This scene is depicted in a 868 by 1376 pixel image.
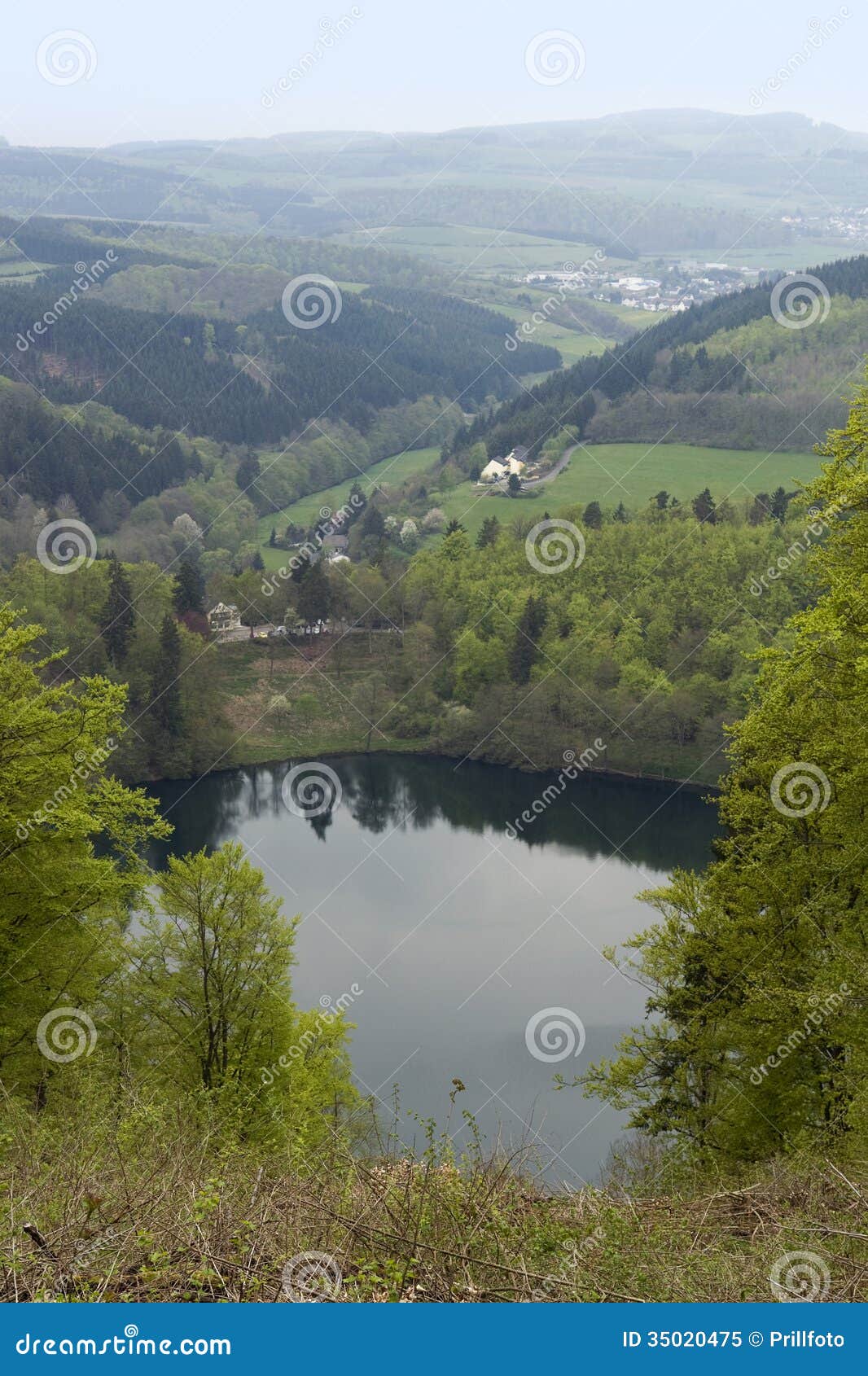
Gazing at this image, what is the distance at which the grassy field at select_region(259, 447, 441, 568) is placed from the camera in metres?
88.0

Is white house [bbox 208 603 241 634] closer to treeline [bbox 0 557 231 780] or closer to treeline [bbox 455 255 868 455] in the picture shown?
treeline [bbox 0 557 231 780]

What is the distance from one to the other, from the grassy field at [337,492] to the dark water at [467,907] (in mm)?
31061

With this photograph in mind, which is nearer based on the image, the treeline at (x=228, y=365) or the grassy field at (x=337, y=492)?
the grassy field at (x=337, y=492)

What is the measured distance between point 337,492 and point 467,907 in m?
65.8

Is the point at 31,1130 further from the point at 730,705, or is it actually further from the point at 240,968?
the point at 730,705

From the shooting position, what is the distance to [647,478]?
83.0 metres

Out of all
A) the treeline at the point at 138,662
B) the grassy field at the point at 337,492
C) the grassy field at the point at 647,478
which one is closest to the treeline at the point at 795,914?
the treeline at the point at 138,662

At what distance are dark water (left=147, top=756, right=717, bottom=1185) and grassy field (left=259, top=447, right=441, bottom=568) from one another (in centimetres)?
3106

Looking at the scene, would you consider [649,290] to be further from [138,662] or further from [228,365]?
[138,662]

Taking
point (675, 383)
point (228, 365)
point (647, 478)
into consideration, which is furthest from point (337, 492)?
point (675, 383)

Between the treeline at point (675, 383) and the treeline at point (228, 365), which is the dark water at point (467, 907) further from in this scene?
the treeline at point (228, 365)

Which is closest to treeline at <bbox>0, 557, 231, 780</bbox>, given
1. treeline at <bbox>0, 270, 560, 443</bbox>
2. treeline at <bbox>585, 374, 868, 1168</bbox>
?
treeline at <bbox>585, 374, 868, 1168</bbox>

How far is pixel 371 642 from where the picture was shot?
209 ft

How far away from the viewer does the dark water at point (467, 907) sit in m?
26.6
